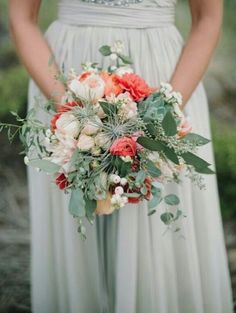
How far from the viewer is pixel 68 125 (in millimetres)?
1402

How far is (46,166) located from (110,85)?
0.22m

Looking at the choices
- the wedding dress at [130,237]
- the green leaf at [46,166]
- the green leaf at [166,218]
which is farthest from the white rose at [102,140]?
the wedding dress at [130,237]

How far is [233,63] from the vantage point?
11.8 feet

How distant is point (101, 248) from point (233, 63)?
192 cm

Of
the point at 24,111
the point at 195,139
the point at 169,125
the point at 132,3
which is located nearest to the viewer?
the point at 169,125

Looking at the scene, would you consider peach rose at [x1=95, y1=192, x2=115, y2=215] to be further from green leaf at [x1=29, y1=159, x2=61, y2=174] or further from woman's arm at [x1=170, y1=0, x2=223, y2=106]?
woman's arm at [x1=170, y1=0, x2=223, y2=106]

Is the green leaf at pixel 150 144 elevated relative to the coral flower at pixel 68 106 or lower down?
lower down

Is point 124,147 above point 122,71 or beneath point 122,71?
beneath

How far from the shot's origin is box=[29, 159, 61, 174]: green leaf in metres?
1.41

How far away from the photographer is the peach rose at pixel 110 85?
1.42 m

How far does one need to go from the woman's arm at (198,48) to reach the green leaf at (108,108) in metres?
0.33

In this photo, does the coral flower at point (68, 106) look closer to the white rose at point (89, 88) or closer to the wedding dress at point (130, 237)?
the white rose at point (89, 88)

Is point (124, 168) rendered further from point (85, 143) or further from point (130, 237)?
point (130, 237)

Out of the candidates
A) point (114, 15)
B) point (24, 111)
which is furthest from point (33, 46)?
point (24, 111)
